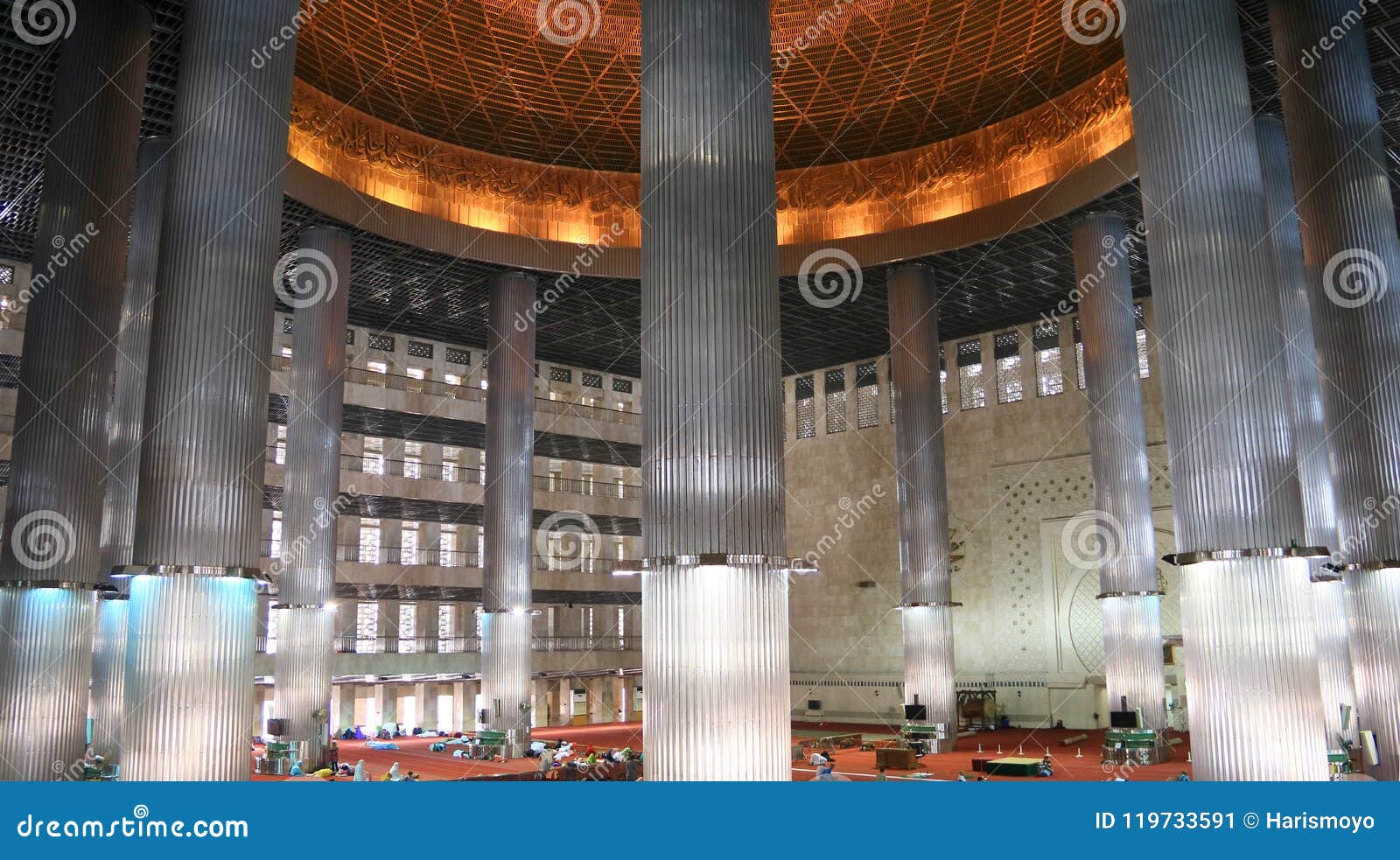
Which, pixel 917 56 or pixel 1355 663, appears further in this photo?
pixel 917 56

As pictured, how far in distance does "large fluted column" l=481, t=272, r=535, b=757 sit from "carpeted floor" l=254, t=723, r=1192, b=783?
1717mm

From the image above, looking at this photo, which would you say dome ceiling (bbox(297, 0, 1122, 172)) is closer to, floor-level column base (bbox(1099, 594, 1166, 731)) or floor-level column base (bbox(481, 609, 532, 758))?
floor-level column base (bbox(1099, 594, 1166, 731))

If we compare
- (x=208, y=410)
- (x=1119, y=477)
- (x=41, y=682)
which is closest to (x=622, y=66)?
(x=208, y=410)

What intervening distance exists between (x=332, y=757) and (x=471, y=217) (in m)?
14.0

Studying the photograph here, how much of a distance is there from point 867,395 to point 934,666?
15767 millimetres

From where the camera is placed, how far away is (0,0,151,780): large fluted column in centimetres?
1582

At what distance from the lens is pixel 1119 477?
2395 cm

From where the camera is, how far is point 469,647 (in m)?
37.8

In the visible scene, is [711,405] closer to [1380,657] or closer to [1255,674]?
[1255,674]

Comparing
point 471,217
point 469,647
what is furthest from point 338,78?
point 469,647

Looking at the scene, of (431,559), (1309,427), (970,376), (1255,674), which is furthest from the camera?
(431,559)

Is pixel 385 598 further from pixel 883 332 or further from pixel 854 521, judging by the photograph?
pixel 883 332

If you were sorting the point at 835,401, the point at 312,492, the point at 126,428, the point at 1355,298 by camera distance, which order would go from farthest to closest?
the point at 835,401, the point at 312,492, the point at 126,428, the point at 1355,298

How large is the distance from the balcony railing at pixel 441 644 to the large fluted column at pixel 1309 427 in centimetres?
2444
